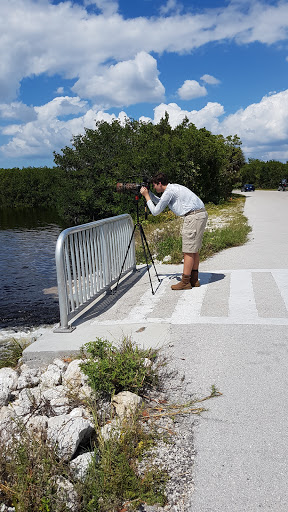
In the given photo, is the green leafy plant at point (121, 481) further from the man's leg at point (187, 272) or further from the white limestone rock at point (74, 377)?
the man's leg at point (187, 272)

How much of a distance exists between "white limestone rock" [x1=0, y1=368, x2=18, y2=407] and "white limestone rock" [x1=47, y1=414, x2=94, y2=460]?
92 cm

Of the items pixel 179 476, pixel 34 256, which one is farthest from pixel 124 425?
pixel 34 256

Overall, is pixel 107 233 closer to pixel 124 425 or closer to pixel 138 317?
pixel 138 317

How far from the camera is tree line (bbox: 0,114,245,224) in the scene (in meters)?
29.0

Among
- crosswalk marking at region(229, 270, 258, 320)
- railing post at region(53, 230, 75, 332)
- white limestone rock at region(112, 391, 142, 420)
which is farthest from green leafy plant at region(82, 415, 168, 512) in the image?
crosswalk marking at region(229, 270, 258, 320)

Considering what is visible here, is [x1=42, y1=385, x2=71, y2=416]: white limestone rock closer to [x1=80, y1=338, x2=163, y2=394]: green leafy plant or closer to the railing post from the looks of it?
[x1=80, y1=338, x2=163, y2=394]: green leafy plant

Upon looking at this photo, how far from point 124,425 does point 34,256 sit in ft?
55.5

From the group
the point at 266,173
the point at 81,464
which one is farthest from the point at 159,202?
the point at 266,173

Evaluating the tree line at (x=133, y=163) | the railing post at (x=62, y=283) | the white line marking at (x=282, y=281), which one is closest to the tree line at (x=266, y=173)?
the tree line at (x=133, y=163)

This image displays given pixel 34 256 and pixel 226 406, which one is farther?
pixel 34 256

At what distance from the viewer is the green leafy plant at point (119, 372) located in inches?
150

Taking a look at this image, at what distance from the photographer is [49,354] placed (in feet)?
15.9

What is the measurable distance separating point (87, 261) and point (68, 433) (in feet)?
11.8

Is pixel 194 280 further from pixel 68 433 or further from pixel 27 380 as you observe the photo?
pixel 68 433
